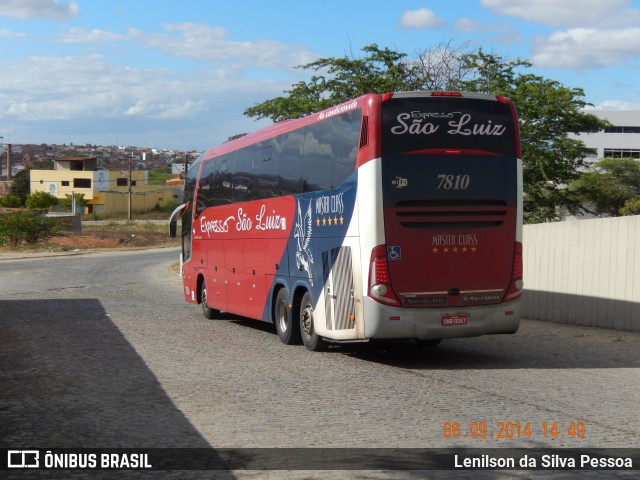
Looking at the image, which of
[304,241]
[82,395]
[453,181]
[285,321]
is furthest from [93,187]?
[82,395]

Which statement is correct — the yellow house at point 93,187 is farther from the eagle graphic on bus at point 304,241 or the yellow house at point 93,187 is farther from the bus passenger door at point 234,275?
the eagle graphic on bus at point 304,241

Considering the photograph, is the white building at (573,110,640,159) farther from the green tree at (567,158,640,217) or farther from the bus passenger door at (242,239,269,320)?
the bus passenger door at (242,239,269,320)

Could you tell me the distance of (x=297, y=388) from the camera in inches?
442

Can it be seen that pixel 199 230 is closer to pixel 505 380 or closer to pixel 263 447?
pixel 505 380

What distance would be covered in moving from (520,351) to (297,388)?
552cm

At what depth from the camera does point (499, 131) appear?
13.6 meters

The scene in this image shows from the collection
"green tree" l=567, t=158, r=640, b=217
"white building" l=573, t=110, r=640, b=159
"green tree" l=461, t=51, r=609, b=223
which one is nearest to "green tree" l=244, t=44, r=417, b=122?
"green tree" l=461, t=51, r=609, b=223

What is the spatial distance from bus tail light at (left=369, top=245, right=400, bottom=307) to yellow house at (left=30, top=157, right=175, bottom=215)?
378 feet

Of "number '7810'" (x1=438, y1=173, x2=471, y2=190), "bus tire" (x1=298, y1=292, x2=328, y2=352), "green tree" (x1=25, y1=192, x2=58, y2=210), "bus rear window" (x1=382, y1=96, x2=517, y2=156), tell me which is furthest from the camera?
"green tree" (x1=25, y1=192, x2=58, y2=210)

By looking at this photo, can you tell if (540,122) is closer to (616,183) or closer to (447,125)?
(447,125)

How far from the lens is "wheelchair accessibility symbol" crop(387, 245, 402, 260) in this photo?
12.9m

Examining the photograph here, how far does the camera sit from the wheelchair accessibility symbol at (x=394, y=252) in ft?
42.4

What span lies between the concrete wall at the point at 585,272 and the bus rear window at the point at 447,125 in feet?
19.1

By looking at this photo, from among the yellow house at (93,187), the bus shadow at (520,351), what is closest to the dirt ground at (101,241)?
the bus shadow at (520,351)
